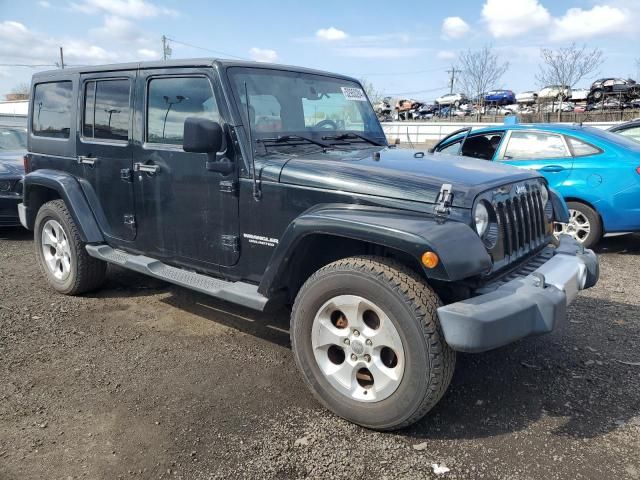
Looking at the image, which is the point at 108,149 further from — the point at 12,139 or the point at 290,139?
the point at 12,139

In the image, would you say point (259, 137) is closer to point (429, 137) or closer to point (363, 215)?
point (363, 215)

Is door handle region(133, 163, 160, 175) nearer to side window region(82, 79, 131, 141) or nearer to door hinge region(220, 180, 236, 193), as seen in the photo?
side window region(82, 79, 131, 141)

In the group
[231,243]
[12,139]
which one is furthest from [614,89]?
[231,243]

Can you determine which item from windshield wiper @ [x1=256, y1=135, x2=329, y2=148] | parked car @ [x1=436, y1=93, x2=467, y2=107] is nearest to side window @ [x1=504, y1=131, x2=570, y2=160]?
windshield wiper @ [x1=256, y1=135, x2=329, y2=148]

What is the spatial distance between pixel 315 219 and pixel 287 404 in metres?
1.14

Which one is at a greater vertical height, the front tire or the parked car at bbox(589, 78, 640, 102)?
the parked car at bbox(589, 78, 640, 102)

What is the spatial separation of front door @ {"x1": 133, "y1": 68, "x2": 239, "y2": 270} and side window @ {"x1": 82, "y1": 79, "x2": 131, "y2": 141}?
210 millimetres

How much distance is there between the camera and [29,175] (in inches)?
199

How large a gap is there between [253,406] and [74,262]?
2603 millimetres

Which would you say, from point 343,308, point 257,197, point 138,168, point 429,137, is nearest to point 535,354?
point 343,308

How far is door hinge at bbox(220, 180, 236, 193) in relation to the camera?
3.42 m

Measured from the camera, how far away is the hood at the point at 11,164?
7.60m

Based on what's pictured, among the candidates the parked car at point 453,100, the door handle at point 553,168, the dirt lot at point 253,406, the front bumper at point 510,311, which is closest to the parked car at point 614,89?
the parked car at point 453,100

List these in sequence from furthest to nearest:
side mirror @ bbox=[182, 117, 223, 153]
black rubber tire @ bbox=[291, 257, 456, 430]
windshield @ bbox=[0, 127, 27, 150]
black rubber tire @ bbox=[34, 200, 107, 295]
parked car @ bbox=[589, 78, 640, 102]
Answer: parked car @ bbox=[589, 78, 640, 102], windshield @ bbox=[0, 127, 27, 150], black rubber tire @ bbox=[34, 200, 107, 295], side mirror @ bbox=[182, 117, 223, 153], black rubber tire @ bbox=[291, 257, 456, 430]
